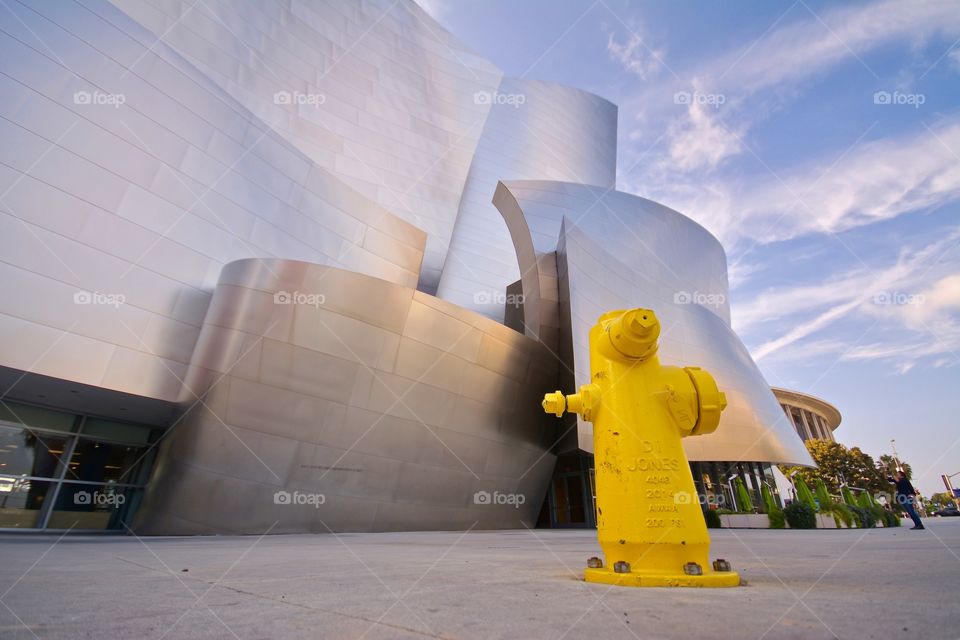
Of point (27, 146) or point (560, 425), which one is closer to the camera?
point (27, 146)

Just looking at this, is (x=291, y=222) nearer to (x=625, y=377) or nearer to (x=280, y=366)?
(x=280, y=366)

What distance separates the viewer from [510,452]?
1390 cm

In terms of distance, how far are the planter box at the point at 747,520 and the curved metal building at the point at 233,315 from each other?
2.15 metres

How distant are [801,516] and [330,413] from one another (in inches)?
611

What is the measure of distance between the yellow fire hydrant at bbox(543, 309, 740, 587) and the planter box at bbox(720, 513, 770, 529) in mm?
17542

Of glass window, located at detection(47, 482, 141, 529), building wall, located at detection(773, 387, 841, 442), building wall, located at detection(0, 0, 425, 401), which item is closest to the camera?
building wall, located at detection(0, 0, 425, 401)

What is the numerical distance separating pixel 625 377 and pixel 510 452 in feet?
36.9

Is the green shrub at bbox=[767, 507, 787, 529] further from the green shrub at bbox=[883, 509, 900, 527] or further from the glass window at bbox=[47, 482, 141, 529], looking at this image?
the glass window at bbox=[47, 482, 141, 529]

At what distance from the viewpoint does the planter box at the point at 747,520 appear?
55.8ft

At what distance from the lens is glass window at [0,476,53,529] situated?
9.98 metres

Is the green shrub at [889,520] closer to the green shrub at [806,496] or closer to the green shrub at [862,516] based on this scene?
the green shrub at [862,516]

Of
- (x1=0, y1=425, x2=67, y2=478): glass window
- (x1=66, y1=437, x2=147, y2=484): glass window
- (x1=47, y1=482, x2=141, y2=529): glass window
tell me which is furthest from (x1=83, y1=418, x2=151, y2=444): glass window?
(x1=47, y1=482, x2=141, y2=529): glass window

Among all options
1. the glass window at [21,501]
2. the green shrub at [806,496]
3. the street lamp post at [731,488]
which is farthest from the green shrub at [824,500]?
the glass window at [21,501]

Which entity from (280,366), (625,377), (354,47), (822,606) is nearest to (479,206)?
(354,47)
